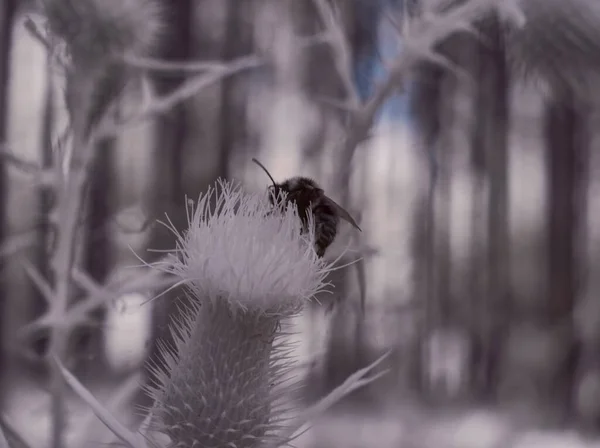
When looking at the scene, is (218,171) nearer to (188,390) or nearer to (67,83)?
(67,83)

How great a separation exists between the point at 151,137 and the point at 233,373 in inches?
22.2

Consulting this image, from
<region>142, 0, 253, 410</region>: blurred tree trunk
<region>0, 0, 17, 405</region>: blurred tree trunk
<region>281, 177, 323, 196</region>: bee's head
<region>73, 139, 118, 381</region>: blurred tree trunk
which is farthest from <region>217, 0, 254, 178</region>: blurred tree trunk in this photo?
<region>281, 177, 323, 196</region>: bee's head

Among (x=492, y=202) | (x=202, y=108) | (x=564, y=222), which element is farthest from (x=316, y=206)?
(x=564, y=222)

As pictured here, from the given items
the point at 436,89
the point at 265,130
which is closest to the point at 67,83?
the point at 265,130

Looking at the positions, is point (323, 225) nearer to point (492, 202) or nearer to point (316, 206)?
point (316, 206)

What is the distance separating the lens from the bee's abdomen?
380mm

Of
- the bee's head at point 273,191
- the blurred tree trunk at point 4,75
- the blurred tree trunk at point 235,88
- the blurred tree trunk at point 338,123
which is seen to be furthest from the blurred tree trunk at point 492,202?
the blurred tree trunk at point 4,75

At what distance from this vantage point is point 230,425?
0.30 meters

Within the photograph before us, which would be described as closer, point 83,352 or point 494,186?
point 83,352

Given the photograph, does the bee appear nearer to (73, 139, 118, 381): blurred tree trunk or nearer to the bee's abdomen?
the bee's abdomen

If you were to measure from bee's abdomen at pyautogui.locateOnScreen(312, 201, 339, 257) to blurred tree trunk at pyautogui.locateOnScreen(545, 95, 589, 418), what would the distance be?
666 millimetres

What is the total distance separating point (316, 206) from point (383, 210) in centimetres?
40

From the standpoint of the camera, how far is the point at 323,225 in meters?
0.38

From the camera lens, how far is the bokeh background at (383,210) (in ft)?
1.94
